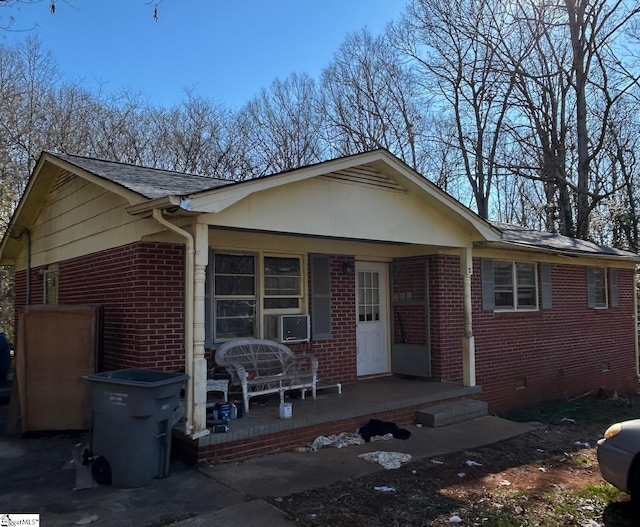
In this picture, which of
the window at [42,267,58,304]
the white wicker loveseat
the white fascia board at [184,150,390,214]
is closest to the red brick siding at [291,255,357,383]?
the white wicker loveseat

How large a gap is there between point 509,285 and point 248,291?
562cm

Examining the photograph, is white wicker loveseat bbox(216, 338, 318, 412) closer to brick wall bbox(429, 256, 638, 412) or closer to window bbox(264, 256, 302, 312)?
window bbox(264, 256, 302, 312)

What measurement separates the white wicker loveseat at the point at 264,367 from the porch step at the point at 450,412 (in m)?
1.66

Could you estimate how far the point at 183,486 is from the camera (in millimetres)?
5148

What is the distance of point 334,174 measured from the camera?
7223 mm

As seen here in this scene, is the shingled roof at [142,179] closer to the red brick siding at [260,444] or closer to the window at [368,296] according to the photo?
the red brick siding at [260,444]

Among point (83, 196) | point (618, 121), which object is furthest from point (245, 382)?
point (618, 121)

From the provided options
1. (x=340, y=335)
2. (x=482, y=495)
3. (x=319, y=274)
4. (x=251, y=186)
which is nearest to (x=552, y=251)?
(x=340, y=335)

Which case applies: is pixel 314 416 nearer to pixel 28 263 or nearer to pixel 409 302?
pixel 409 302

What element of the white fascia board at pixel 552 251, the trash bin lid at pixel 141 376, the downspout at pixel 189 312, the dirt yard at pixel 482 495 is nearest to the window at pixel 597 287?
the white fascia board at pixel 552 251

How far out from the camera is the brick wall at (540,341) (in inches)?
382

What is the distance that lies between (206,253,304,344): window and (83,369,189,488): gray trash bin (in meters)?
2.39

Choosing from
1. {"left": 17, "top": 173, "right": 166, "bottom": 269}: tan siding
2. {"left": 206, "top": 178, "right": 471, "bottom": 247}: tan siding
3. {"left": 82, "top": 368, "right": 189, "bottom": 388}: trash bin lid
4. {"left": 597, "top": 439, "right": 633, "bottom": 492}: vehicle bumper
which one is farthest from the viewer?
{"left": 17, "top": 173, "right": 166, "bottom": 269}: tan siding

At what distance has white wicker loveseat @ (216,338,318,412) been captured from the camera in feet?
23.6
